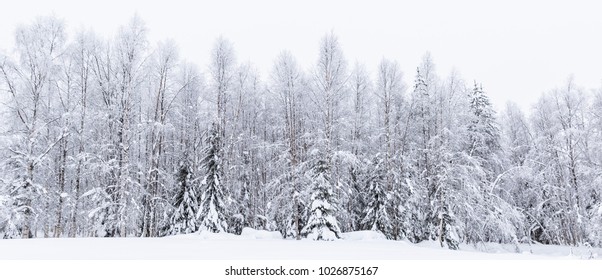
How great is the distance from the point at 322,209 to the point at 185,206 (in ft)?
30.2

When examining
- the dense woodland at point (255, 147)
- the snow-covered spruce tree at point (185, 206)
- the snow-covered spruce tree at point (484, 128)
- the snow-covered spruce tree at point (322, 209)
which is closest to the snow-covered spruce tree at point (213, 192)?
the dense woodland at point (255, 147)

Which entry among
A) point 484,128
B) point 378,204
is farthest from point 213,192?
point 484,128

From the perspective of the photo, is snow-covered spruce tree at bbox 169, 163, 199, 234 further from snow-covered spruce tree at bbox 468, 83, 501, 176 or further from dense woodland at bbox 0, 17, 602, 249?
snow-covered spruce tree at bbox 468, 83, 501, 176

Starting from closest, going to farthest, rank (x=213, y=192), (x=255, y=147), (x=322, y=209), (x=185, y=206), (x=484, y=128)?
(x=322, y=209) → (x=255, y=147) → (x=213, y=192) → (x=185, y=206) → (x=484, y=128)

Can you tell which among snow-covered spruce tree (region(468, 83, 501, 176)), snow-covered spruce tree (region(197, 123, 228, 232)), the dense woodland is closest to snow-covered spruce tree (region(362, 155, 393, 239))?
the dense woodland

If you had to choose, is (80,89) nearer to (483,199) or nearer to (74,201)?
(74,201)

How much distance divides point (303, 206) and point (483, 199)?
30.4ft

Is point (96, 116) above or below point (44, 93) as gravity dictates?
below

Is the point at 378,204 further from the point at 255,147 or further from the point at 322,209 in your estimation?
the point at 255,147

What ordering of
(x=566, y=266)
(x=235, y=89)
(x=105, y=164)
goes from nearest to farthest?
(x=566, y=266)
(x=105, y=164)
(x=235, y=89)

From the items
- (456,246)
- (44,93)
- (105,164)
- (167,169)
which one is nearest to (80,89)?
(44,93)

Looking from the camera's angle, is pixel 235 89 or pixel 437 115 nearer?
pixel 437 115

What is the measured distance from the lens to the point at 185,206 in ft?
73.5

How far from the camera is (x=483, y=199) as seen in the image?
19.5 meters
